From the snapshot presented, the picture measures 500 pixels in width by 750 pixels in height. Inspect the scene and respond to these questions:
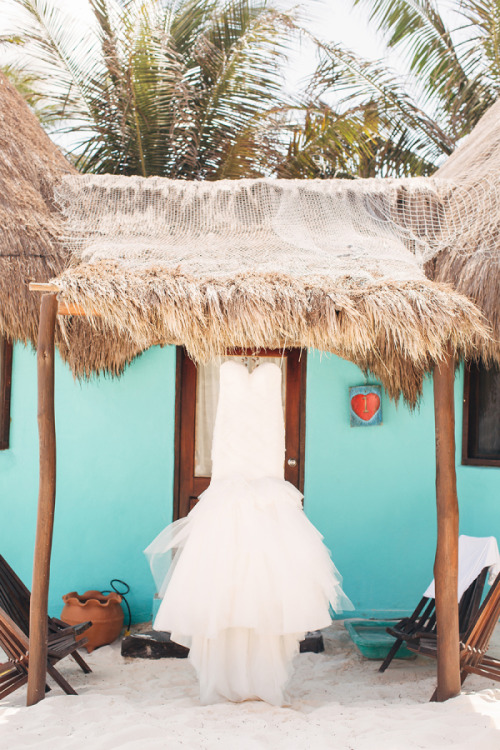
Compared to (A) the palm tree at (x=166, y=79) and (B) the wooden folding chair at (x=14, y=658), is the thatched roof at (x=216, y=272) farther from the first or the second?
(A) the palm tree at (x=166, y=79)

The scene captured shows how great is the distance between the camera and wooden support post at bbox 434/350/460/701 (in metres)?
3.57

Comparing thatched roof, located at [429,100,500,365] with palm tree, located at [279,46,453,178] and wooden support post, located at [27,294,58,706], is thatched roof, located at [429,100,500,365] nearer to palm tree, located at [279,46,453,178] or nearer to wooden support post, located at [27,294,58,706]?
wooden support post, located at [27,294,58,706]

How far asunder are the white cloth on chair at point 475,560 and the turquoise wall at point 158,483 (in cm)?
100

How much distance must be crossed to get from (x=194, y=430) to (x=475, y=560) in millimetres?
2370

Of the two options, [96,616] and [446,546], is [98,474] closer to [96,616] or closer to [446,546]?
[96,616]

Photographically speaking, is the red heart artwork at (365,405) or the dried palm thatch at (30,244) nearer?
the dried palm thatch at (30,244)

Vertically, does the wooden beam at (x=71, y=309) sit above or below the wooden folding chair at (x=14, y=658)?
above

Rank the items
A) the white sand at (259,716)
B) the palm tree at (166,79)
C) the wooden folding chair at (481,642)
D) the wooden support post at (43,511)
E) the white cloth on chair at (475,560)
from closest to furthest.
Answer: the white sand at (259,716), the wooden support post at (43,511), the wooden folding chair at (481,642), the white cloth on chair at (475,560), the palm tree at (166,79)

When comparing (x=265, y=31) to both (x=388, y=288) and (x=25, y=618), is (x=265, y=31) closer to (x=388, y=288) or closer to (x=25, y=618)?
(x=388, y=288)

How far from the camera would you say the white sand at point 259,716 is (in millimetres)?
3033

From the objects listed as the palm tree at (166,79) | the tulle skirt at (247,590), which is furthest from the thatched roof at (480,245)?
the palm tree at (166,79)

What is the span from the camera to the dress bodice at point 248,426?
3.84m

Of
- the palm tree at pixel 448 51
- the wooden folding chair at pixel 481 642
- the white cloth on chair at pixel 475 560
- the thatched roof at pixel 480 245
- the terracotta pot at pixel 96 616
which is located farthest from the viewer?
the palm tree at pixel 448 51

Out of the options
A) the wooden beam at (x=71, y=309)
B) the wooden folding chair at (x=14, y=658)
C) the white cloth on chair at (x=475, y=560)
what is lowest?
the wooden folding chair at (x=14, y=658)
